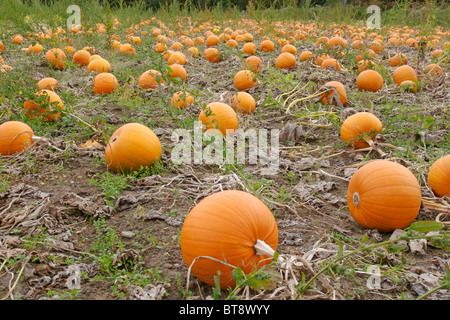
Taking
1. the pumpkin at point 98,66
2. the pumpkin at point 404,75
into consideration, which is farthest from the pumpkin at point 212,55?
the pumpkin at point 404,75

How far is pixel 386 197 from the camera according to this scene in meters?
2.73

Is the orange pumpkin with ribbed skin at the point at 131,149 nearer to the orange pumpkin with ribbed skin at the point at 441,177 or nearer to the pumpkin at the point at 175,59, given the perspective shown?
the orange pumpkin with ribbed skin at the point at 441,177

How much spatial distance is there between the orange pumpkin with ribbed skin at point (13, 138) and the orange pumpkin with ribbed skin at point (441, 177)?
4.20m

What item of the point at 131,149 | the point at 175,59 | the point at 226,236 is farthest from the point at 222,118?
the point at 175,59

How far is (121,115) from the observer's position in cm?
533

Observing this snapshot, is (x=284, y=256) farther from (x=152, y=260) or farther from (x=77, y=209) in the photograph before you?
(x=77, y=209)

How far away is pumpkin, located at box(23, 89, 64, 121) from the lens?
4.29 meters

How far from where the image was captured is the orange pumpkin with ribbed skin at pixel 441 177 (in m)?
3.19

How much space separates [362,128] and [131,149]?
2.55m

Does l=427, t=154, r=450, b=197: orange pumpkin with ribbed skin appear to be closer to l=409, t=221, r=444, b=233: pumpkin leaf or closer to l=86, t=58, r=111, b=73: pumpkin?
l=409, t=221, r=444, b=233: pumpkin leaf

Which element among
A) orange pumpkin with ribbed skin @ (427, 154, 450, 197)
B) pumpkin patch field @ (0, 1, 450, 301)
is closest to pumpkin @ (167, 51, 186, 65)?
pumpkin patch field @ (0, 1, 450, 301)

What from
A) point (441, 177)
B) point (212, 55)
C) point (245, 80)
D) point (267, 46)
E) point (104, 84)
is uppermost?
point (267, 46)

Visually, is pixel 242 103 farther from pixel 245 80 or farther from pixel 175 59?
pixel 175 59

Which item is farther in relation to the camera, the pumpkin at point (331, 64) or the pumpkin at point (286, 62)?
the pumpkin at point (286, 62)
